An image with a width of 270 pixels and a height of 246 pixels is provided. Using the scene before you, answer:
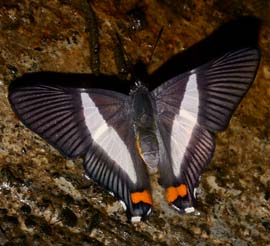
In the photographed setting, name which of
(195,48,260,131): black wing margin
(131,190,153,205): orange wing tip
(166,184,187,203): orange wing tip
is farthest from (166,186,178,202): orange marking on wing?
(195,48,260,131): black wing margin

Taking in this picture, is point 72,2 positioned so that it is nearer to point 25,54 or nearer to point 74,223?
point 25,54

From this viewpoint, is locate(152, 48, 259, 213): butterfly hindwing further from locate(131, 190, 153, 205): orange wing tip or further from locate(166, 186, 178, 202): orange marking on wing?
locate(131, 190, 153, 205): orange wing tip

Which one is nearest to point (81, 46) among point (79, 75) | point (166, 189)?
point (79, 75)

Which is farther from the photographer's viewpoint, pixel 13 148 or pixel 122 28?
pixel 122 28

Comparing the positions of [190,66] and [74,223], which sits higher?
[190,66]

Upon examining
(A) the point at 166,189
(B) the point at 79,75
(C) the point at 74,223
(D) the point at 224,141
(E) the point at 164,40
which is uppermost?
(E) the point at 164,40

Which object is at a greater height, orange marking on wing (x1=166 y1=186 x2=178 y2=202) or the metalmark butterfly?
the metalmark butterfly

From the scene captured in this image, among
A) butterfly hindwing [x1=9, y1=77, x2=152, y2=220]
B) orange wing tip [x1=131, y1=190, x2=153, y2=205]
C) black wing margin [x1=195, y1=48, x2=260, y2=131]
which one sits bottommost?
orange wing tip [x1=131, y1=190, x2=153, y2=205]
